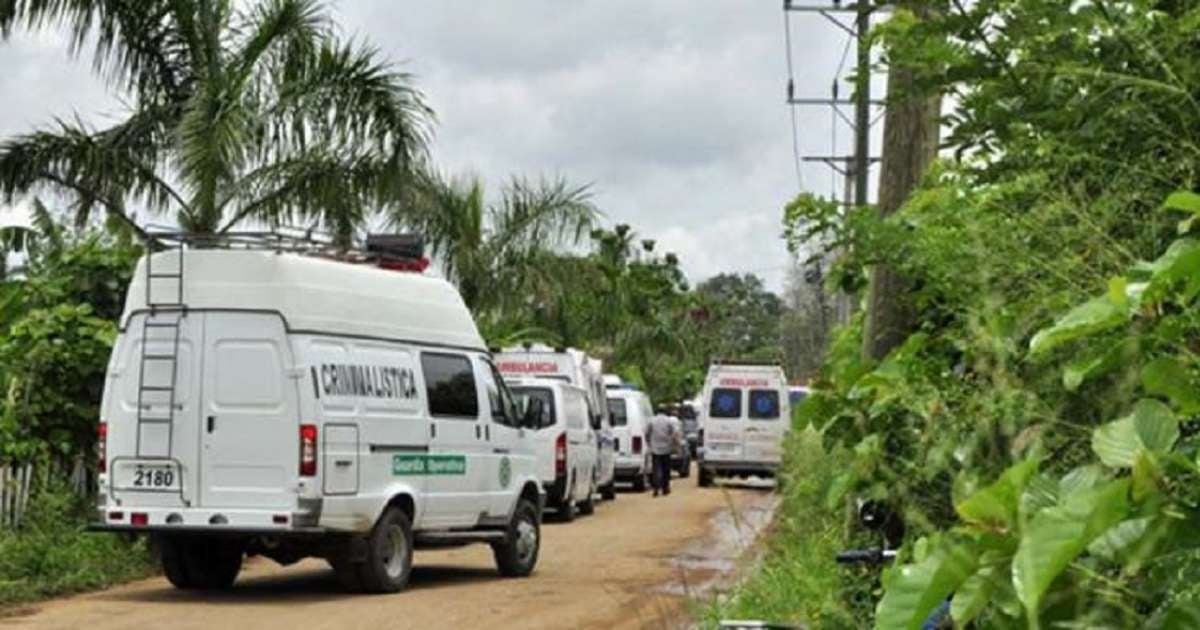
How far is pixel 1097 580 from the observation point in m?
2.33

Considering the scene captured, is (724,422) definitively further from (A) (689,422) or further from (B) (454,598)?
(B) (454,598)

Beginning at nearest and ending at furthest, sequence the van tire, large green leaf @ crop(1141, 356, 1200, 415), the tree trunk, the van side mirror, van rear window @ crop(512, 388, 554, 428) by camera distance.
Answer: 1. large green leaf @ crop(1141, 356, 1200, 415)
2. the tree trunk
3. the van tire
4. the van side mirror
5. van rear window @ crop(512, 388, 554, 428)

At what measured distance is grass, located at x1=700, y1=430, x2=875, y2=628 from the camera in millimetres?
6344

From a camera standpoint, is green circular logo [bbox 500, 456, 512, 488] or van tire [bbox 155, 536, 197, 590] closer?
van tire [bbox 155, 536, 197, 590]

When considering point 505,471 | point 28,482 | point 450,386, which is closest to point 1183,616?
point 450,386

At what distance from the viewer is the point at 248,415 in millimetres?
12930

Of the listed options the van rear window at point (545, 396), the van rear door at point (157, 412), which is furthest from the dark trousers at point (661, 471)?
the van rear door at point (157, 412)

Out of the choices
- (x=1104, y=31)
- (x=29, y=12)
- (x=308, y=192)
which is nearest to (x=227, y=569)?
(x=308, y=192)

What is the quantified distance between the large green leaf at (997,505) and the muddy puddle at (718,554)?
4329 mm

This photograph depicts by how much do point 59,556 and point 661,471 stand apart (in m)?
19.3

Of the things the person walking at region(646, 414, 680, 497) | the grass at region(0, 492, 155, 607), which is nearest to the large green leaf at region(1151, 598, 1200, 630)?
the grass at region(0, 492, 155, 607)

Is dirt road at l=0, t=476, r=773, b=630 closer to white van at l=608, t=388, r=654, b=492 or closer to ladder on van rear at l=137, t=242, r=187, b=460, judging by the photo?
ladder on van rear at l=137, t=242, r=187, b=460

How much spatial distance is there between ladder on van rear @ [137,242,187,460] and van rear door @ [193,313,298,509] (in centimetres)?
26

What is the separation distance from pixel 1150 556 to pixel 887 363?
10.6 ft
